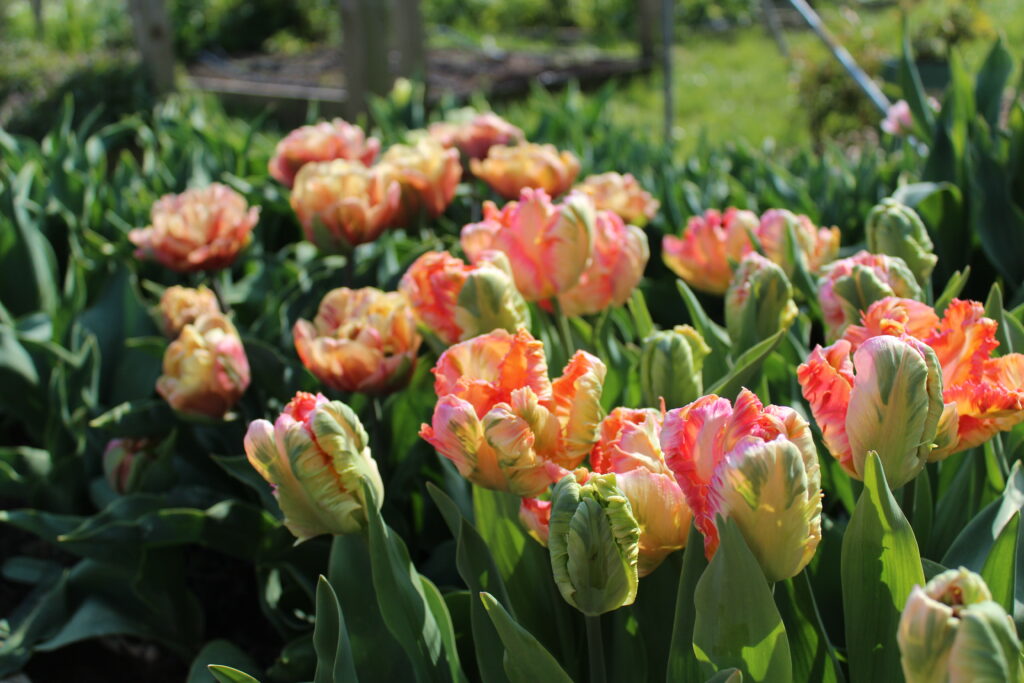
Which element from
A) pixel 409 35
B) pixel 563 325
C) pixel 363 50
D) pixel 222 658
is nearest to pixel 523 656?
pixel 563 325

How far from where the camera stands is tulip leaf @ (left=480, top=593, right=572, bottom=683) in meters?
0.73

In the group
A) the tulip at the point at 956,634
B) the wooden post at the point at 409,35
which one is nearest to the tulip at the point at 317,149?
the tulip at the point at 956,634

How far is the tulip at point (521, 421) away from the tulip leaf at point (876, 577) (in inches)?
8.2

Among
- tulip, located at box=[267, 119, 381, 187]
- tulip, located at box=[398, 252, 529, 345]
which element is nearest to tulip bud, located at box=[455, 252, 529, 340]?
tulip, located at box=[398, 252, 529, 345]

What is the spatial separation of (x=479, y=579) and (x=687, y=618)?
7.9 inches

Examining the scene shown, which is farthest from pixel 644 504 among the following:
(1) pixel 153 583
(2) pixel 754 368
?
(1) pixel 153 583

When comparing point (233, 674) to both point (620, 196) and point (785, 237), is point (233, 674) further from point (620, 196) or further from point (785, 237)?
point (620, 196)

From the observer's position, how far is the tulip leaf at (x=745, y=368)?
0.93m

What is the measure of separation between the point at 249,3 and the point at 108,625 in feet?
36.0

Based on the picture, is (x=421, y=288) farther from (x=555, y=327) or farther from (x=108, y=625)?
(x=108, y=625)

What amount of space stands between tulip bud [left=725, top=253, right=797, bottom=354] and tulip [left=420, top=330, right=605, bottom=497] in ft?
1.12

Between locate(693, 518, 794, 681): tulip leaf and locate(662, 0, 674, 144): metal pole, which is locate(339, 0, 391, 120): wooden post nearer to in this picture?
locate(662, 0, 674, 144): metal pole

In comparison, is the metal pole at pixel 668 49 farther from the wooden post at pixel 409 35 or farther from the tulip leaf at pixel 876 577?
the tulip leaf at pixel 876 577

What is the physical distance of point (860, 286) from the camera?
0.98m
